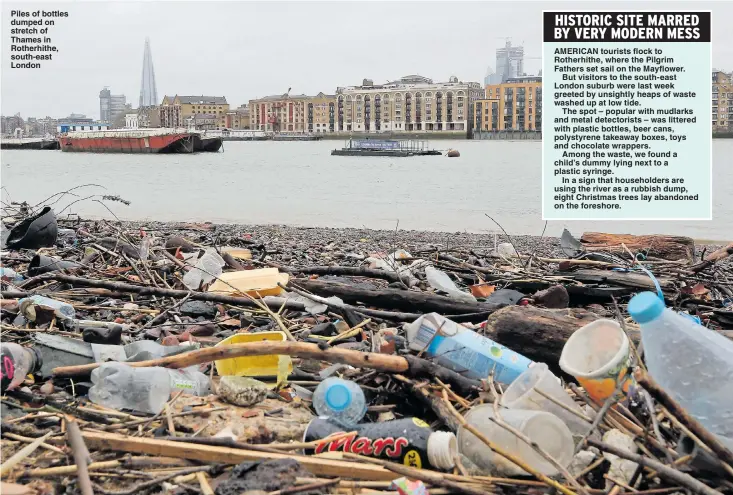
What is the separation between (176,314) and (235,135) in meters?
139

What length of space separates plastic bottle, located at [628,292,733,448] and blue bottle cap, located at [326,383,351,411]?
0.95 metres

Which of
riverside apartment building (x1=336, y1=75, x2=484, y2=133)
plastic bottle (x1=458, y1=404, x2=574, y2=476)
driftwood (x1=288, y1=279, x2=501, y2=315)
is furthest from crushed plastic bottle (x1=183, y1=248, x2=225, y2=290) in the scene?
riverside apartment building (x1=336, y1=75, x2=484, y2=133)

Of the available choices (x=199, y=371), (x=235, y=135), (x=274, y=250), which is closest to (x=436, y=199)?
(x=274, y=250)

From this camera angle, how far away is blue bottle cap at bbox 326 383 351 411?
228 cm

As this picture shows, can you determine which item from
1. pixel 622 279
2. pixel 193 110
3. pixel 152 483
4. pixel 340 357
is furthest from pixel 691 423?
pixel 193 110

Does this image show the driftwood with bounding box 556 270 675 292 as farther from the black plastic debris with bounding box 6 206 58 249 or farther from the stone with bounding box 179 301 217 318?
the black plastic debris with bounding box 6 206 58 249

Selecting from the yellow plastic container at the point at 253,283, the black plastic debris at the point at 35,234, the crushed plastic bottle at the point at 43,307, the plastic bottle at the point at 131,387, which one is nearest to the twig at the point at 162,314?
the yellow plastic container at the point at 253,283

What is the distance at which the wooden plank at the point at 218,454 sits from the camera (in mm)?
1962

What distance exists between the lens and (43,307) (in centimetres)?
329

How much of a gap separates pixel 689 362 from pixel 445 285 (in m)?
2.11

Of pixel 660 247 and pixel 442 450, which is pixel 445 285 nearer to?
pixel 442 450

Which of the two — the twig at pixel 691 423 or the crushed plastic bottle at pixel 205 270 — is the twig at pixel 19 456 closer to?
the twig at pixel 691 423

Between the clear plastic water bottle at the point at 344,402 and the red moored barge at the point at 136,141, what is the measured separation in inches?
2858

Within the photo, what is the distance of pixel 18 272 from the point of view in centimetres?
464
